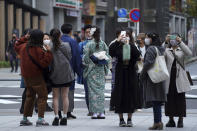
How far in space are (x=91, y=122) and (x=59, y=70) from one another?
4.50 feet

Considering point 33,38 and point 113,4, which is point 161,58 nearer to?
point 33,38

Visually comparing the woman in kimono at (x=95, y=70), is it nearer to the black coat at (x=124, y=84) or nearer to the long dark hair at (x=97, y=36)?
the long dark hair at (x=97, y=36)

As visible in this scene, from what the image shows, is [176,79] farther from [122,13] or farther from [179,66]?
[122,13]

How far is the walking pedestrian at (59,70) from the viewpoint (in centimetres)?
1178

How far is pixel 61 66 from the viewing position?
38.8ft

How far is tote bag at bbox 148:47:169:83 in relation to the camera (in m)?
11.1

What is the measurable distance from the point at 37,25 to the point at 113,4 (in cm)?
1213

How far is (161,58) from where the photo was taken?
11320 millimetres

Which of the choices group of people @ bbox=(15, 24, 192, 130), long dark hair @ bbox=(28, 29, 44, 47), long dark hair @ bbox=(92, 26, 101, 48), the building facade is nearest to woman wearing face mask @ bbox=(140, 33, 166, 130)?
group of people @ bbox=(15, 24, 192, 130)

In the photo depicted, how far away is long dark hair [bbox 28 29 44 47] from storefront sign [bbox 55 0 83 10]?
3754cm

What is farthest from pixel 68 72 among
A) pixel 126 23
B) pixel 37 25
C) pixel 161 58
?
pixel 37 25

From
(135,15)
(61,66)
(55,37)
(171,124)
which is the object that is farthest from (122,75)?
(135,15)

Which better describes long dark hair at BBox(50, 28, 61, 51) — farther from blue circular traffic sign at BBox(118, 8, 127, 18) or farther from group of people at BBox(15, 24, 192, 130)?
blue circular traffic sign at BBox(118, 8, 127, 18)

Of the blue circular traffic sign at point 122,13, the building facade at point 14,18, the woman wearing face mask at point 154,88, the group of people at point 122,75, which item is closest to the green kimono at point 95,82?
the group of people at point 122,75
